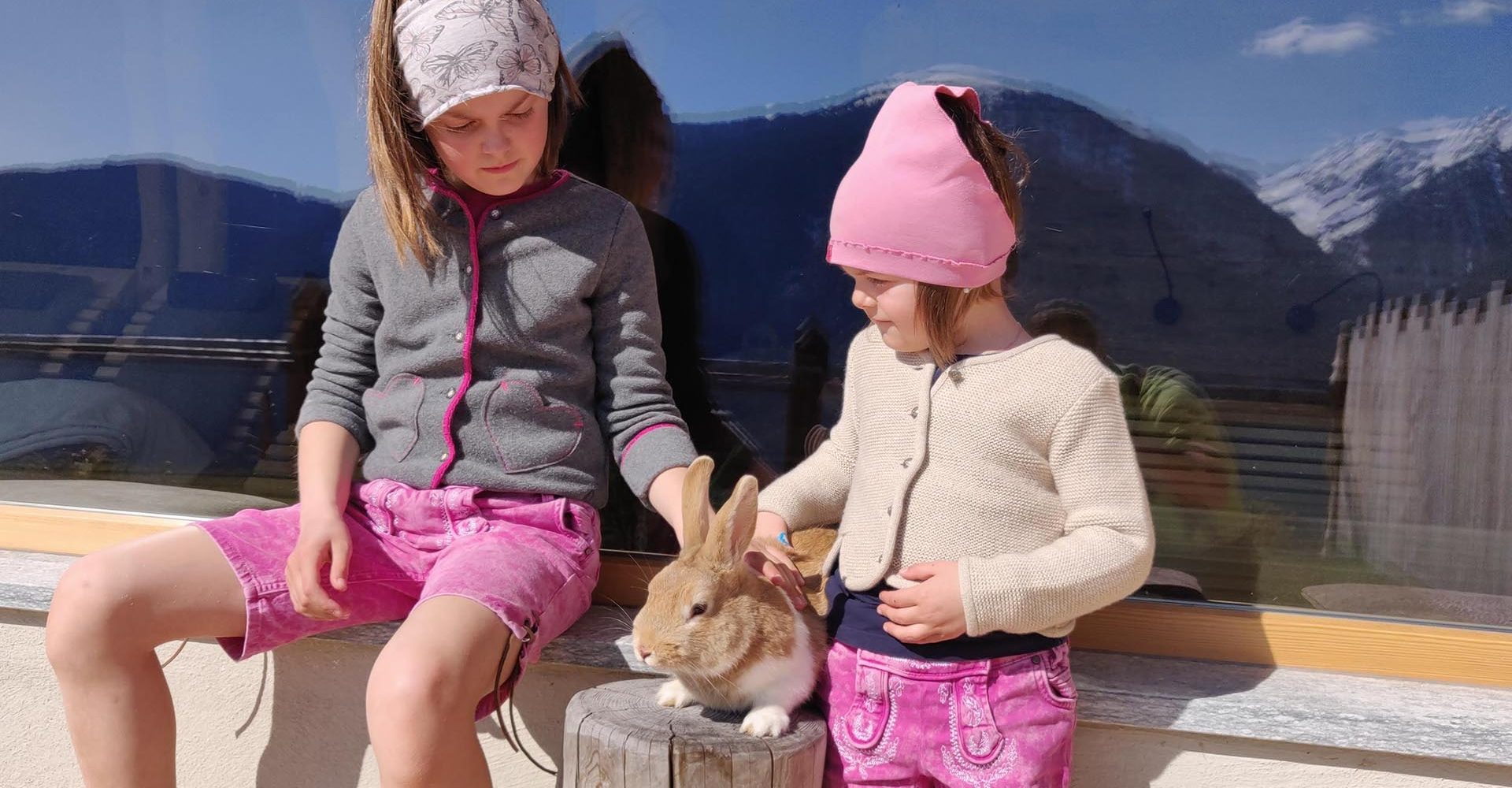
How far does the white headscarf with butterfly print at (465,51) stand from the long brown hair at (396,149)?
0.10ft

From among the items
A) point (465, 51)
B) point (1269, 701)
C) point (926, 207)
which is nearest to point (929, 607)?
point (926, 207)

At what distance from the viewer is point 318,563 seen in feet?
5.76

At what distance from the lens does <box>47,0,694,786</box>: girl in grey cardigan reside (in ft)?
5.69

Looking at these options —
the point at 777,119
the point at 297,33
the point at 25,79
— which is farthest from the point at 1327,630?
the point at 25,79

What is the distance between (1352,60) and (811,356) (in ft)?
3.59

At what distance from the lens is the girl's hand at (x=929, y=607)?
1.49m

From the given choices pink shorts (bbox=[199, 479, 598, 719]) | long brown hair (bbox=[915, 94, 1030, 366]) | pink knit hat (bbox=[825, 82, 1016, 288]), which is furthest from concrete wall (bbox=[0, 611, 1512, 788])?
pink knit hat (bbox=[825, 82, 1016, 288])

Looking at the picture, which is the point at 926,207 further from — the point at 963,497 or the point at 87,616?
the point at 87,616

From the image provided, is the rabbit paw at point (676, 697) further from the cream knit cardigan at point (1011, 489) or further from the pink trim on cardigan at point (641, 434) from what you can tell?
the pink trim on cardigan at point (641, 434)

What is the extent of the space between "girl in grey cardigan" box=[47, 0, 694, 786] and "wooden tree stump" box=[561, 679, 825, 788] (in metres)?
0.17

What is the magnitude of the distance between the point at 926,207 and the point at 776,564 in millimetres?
553

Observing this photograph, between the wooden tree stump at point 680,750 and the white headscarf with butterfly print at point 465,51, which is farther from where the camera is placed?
the white headscarf with butterfly print at point 465,51

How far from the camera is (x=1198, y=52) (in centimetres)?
206

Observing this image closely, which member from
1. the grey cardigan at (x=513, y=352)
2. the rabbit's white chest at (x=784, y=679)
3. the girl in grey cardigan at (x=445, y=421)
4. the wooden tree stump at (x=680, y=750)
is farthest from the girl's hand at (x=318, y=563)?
the rabbit's white chest at (x=784, y=679)
